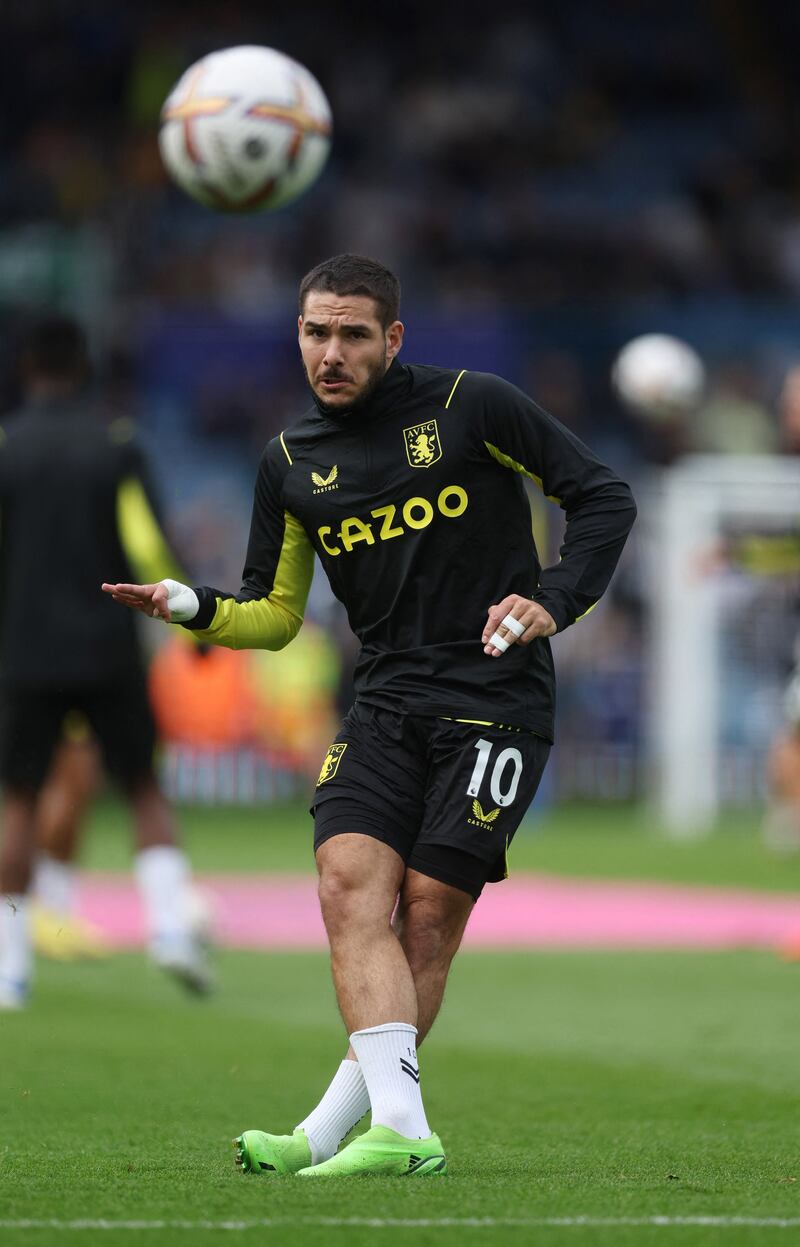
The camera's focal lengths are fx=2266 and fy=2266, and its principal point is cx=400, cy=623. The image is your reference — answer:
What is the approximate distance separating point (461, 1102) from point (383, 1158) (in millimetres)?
1639

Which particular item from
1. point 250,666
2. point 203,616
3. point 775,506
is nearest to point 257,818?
point 250,666

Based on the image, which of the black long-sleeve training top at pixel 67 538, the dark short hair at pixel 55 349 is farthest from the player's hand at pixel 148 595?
the dark short hair at pixel 55 349

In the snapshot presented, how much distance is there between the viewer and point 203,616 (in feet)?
18.9

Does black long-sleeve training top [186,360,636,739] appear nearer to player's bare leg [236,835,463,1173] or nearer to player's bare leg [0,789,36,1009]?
player's bare leg [236,835,463,1173]

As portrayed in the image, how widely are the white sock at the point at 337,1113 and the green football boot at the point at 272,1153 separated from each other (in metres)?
0.03

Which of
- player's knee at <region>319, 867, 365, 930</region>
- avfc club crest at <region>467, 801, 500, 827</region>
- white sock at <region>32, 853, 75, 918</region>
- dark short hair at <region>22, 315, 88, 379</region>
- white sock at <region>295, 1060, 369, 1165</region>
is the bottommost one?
white sock at <region>295, 1060, 369, 1165</region>

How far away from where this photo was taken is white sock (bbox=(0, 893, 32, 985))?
9.20 metres

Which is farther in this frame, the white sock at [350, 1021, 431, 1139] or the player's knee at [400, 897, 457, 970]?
the player's knee at [400, 897, 457, 970]

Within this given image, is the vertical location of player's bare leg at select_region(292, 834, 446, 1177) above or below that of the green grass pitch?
above

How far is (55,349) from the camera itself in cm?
955

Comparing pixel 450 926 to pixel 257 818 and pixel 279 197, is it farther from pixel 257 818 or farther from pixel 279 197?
pixel 257 818

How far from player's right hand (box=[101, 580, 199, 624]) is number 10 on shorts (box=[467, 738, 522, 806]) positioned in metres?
0.82

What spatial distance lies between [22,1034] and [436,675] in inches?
134

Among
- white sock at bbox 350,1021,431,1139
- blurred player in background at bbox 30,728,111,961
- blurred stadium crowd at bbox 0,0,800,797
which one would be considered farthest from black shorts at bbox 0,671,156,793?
blurred stadium crowd at bbox 0,0,800,797
